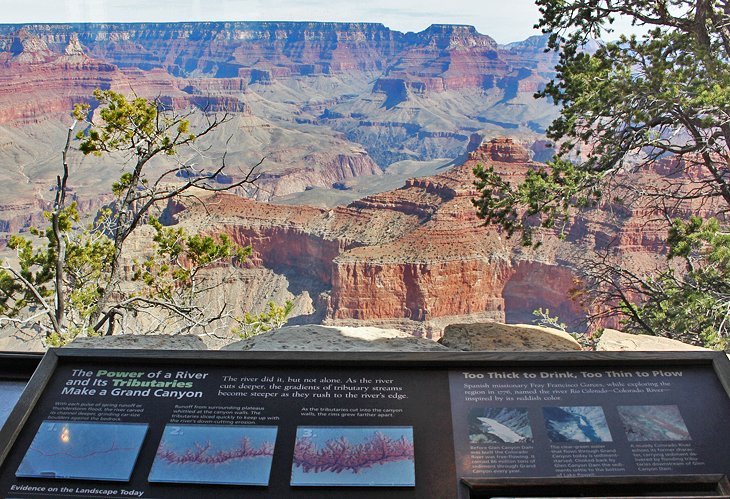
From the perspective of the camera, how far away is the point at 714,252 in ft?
29.3

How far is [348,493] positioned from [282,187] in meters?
136

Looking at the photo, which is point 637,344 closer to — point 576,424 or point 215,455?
point 576,424

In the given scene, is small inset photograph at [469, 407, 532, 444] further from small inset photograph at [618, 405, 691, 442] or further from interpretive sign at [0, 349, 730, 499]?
small inset photograph at [618, 405, 691, 442]

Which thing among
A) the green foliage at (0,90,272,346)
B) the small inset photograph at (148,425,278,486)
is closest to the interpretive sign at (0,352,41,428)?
the small inset photograph at (148,425,278,486)

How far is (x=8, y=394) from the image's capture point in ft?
13.6

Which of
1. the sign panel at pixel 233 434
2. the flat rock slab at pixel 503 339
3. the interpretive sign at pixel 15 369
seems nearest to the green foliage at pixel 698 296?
the flat rock slab at pixel 503 339

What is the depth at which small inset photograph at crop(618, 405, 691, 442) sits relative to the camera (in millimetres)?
3371

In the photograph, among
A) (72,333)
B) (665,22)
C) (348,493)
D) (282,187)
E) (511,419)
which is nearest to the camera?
(348,493)

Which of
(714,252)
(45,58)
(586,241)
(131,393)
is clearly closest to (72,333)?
(131,393)

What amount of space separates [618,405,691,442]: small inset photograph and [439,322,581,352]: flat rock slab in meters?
2.59

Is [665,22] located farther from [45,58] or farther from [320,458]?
[45,58]

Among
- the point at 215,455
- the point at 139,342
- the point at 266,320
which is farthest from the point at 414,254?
the point at 215,455

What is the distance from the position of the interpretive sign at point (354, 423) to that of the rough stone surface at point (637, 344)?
2399mm

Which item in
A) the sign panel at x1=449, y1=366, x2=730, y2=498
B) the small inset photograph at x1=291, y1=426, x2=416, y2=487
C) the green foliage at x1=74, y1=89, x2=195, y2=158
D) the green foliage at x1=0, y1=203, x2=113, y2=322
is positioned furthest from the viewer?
the green foliage at x1=0, y1=203, x2=113, y2=322
